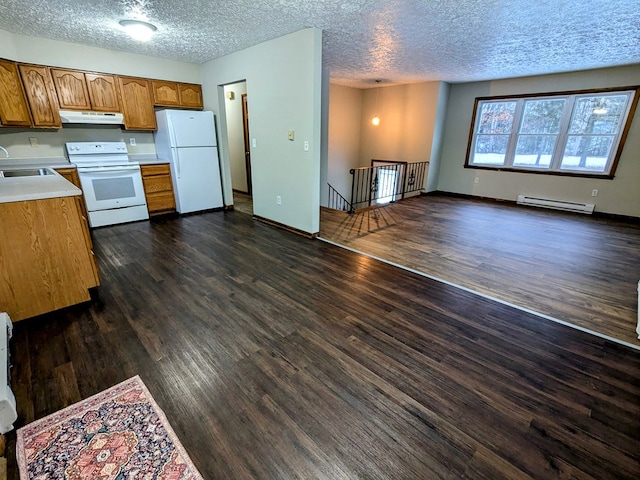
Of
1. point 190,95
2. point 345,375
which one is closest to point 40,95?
point 190,95

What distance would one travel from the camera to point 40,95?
12.3 feet

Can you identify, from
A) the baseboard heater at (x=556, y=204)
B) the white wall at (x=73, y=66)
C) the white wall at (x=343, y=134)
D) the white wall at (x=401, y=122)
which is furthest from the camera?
the white wall at (x=343, y=134)

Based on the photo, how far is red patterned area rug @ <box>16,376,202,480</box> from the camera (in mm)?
1218

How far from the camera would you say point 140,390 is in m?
1.61

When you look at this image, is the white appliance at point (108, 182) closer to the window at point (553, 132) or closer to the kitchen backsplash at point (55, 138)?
the kitchen backsplash at point (55, 138)

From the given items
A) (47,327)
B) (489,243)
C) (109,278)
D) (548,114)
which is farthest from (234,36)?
(548,114)

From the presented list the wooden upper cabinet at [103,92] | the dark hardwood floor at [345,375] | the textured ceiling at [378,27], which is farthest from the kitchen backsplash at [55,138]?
the dark hardwood floor at [345,375]

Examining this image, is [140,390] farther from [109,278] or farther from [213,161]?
[213,161]

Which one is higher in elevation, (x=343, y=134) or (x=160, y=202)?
(x=343, y=134)

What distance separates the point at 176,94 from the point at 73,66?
4.31 ft

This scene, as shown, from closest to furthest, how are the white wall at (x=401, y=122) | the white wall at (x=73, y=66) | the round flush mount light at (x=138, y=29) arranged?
1. the round flush mount light at (x=138, y=29)
2. the white wall at (x=73, y=66)
3. the white wall at (x=401, y=122)

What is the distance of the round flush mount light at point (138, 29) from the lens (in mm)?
3104

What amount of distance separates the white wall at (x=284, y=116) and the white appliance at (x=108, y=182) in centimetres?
178

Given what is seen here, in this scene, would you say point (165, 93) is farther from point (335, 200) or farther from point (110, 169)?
point (335, 200)
